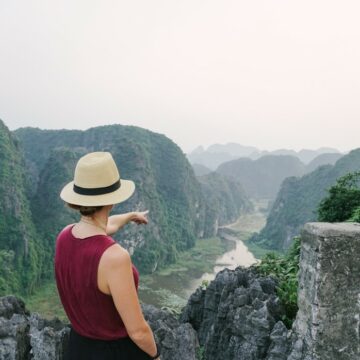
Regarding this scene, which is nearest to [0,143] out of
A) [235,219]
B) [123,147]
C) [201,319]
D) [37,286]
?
[37,286]

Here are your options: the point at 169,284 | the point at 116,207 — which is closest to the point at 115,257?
the point at 169,284

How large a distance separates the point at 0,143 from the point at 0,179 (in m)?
5.27

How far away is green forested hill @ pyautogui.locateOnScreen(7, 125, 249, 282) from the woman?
4280 cm

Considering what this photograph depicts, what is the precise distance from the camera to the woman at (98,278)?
201 cm

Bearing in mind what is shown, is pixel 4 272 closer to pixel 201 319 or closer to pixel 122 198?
pixel 201 319

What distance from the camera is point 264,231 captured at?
226 ft

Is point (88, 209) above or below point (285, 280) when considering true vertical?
above

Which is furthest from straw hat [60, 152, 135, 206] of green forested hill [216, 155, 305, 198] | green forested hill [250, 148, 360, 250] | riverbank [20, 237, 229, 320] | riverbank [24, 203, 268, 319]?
green forested hill [216, 155, 305, 198]

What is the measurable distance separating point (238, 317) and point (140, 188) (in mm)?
54606

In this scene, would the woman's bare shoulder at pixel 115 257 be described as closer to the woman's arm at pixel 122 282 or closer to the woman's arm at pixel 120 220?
the woman's arm at pixel 122 282

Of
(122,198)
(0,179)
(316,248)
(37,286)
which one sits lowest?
(37,286)

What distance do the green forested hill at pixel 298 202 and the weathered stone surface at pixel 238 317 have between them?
53.4 m

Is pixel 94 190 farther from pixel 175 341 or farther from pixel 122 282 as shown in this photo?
pixel 175 341

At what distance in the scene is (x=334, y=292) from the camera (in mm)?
4094
